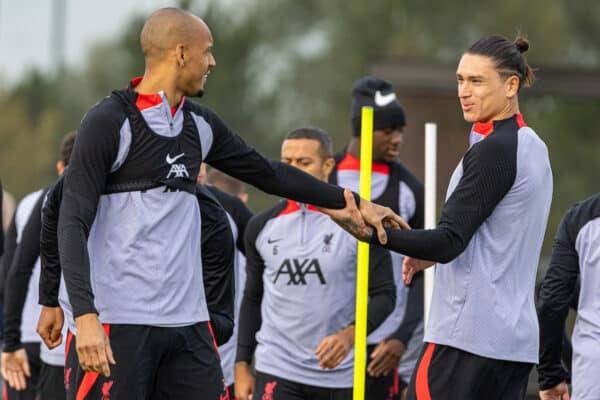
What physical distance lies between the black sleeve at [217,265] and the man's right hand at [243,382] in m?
1.42

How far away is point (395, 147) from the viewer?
8.25 meters

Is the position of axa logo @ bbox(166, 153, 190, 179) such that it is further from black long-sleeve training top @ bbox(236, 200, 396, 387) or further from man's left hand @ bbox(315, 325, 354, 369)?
black long-sleeve training top @ bbox(236, 200, 396, 387)

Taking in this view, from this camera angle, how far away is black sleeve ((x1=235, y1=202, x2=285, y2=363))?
290 inches

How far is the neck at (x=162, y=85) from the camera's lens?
5.16 m

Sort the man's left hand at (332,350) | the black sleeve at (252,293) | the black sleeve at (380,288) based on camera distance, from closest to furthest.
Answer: the man's left hand at (332,350) < the black sleeve at (380,288) < the black sleeve at (252,293)

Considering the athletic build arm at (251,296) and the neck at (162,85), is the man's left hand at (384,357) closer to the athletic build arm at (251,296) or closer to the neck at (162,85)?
the athletic build arm at (251,296)

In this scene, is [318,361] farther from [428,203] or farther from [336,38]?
[336,38]

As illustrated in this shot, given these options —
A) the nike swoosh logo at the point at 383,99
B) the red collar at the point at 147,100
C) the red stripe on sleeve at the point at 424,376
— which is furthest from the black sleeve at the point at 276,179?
the nike swoosh logo at the point at 383,99

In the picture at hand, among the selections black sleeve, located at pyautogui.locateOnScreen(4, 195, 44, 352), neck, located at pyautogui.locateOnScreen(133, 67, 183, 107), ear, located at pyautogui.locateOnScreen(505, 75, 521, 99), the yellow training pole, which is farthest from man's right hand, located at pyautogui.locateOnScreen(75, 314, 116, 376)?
black sleeve, located at pyautogui.locateOnScreen(4, 195, 44, 352)

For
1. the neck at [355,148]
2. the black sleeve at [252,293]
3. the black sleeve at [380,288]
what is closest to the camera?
the black sleeve at [380,288]

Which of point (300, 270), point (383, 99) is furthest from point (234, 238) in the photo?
point (383, 99)

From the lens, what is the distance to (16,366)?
7.44 m

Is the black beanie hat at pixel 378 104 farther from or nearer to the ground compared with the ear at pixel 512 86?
farther from the ground

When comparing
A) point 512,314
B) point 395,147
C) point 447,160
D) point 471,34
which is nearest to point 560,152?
point 471,34
